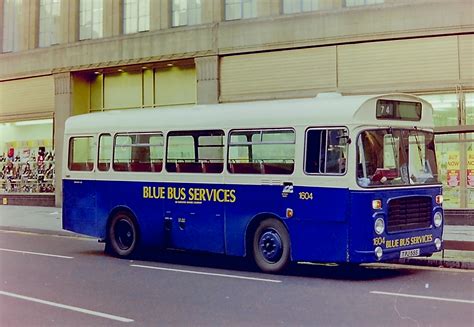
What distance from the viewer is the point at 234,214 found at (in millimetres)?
11891

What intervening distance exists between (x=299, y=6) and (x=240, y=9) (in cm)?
229

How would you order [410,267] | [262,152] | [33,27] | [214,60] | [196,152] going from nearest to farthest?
1. [262,152]
2. [410,267]
3. [196,152]
4. [214,60]
5. [33,27]

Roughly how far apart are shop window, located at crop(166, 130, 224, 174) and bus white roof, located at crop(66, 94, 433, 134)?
0.17 m

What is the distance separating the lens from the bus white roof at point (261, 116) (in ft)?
35.2

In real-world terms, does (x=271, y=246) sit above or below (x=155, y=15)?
below

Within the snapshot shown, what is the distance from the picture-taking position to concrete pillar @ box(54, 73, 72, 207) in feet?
90.2

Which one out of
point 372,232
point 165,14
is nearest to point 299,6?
point 165,14

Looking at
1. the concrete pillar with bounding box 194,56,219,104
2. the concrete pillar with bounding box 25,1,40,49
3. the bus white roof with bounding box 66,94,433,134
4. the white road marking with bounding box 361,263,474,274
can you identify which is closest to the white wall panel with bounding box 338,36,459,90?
the concrete pillar with bounding box 194,56,219,104

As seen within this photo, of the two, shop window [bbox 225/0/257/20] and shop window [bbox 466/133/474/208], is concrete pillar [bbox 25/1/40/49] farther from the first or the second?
shop window [bbox 466/133/474/208]

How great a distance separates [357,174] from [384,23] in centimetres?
1087

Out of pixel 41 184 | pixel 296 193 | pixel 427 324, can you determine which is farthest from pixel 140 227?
pixel 41 184

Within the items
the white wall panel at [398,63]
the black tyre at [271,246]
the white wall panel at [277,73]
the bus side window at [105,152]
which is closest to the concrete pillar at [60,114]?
the white wall panel at [277,73]

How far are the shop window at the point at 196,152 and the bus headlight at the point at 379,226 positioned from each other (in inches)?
124

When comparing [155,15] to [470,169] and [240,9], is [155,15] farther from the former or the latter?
[470,169]
